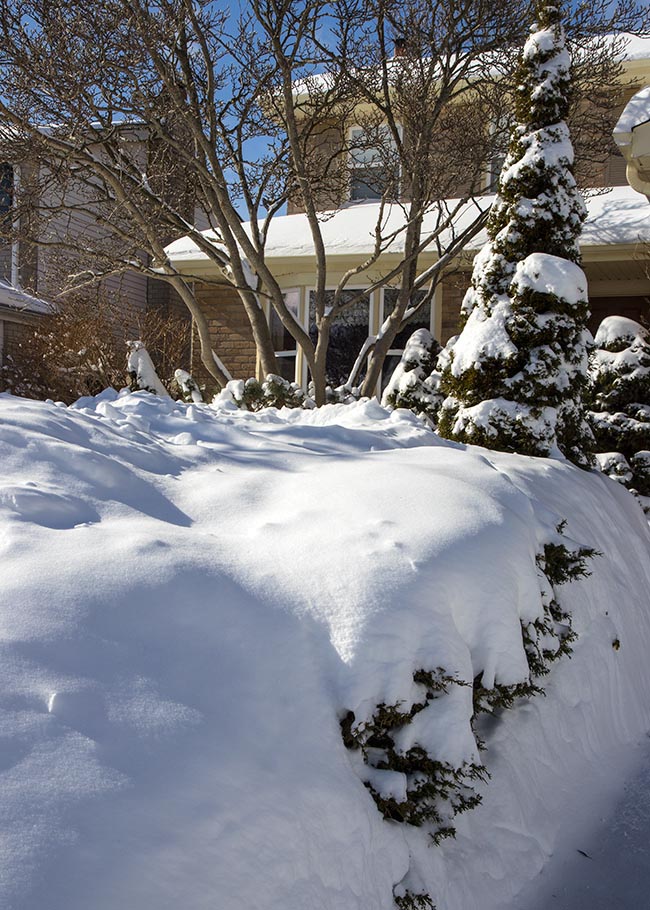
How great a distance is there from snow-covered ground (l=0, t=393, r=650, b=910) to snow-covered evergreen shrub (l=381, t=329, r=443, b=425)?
4.90 m

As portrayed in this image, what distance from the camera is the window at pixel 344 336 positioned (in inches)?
510

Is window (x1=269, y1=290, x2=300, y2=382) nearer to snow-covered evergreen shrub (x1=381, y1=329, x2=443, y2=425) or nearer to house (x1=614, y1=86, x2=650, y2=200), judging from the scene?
snow-covered evergreen shrub (x1=381, y1=329, x2=443, y2=425)

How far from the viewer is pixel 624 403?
8852 millimetres

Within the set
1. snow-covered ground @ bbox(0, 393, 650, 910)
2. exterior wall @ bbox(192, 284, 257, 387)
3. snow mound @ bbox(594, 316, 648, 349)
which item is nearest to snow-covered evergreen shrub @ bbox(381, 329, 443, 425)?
snow mound @ bbox(594, 316, 648, 349)

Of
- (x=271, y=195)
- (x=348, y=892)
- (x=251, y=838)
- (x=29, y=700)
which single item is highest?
(x=271, y=195)

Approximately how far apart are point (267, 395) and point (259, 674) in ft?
19.3

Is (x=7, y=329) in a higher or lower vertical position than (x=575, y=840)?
higher

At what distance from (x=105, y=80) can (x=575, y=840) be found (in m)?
8.06

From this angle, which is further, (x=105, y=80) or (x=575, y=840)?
(x=105, y=80)

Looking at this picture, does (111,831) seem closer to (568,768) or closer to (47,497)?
(47,497)

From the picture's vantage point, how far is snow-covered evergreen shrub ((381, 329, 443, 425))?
891 cm

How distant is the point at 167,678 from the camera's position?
196cm

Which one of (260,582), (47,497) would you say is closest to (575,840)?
(260,582)

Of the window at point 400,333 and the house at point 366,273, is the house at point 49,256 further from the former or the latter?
the window at point 400,333
